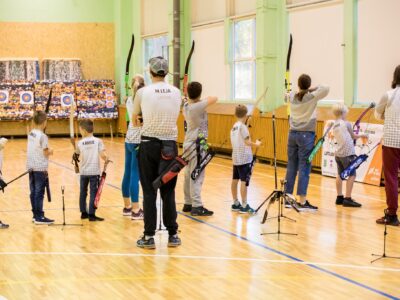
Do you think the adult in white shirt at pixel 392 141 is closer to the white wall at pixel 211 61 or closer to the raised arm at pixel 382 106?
the raised arm at pixel 382 106

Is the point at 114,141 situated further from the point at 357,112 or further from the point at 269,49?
the point at 357,112

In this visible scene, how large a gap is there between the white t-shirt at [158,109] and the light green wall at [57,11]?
1642cm

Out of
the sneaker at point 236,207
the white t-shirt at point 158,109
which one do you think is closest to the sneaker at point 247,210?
the sneaker at point 236,207

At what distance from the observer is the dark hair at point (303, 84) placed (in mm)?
8211

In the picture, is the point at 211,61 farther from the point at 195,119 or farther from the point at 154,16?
the point at 195,119

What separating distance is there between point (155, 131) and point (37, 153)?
177 centimetres

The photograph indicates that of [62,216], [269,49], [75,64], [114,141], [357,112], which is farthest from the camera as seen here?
[75,64]

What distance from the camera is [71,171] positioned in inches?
512

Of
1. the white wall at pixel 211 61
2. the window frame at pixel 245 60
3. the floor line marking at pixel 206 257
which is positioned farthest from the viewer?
the white wall at pixel 211 61

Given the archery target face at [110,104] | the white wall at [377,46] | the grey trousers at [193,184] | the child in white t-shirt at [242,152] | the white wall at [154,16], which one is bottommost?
the grey trousers at [193,184]

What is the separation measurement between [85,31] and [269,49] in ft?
31.2

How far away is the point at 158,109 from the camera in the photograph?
625 centimetres

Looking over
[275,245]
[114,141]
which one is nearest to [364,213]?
[275,245]

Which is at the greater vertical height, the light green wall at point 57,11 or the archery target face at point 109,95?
the light green wall at point 57,11
